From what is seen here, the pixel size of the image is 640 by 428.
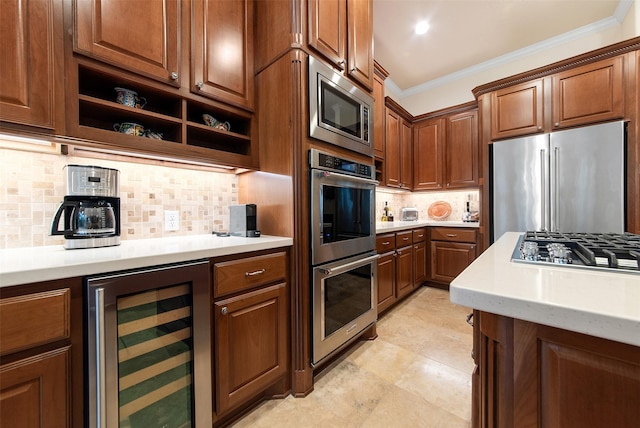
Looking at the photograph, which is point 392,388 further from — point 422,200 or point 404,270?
point 422,200

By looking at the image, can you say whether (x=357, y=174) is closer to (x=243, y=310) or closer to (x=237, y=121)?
(x=237, y=121)

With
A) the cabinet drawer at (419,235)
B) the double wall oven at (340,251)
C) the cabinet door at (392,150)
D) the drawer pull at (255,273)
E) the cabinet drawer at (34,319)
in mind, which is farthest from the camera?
the cabinet door at (392,150)

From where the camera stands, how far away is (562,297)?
44 cm

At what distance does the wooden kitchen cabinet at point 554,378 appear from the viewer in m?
0.40

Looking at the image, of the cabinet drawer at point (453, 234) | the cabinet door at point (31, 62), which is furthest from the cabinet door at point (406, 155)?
the cabinet door at point (31, 62)

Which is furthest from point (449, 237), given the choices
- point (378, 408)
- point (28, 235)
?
Result: point (28, 235)

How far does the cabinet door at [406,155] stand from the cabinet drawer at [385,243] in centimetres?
121

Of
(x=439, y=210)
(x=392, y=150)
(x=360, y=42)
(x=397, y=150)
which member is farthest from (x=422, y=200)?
(x=360, y=42)

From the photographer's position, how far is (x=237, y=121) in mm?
1763

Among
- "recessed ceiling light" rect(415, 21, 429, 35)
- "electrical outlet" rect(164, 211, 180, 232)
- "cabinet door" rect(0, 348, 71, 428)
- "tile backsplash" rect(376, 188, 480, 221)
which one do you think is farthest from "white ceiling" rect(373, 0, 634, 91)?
"cabinet door" rect(0, 348, 71, 428)

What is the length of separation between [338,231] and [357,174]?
0.46 metres

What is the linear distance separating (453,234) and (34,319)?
3.44 metres

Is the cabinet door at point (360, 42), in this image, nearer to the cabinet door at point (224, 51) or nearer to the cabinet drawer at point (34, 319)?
the cabinet door at point (224, 51)

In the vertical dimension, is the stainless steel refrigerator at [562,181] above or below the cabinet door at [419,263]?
above
